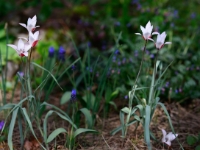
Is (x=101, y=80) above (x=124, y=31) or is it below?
below

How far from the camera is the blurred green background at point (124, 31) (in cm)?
272

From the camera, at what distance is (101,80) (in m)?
2.22

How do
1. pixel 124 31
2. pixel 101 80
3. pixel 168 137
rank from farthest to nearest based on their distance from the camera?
1. pixel 124 31
2. pixel 101 80
3. pixel 168 137

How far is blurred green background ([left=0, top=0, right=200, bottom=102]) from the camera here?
107 inches

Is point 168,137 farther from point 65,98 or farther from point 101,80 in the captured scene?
point 65,98

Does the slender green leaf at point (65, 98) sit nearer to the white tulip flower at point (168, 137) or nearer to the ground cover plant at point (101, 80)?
the ground cover plant at point (101, 80)

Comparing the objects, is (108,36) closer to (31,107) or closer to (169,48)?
(169,48)

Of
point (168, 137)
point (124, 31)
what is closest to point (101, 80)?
point (168, 137)

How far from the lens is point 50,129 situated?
233 centimetres

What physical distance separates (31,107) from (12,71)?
5.13ft

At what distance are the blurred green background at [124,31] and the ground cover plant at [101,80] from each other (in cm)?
1

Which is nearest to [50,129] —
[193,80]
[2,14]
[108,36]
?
[193,80]

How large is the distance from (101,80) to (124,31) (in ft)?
4.52

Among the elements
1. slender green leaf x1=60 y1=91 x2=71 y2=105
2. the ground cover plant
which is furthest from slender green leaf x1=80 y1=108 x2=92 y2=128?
slender green leaf x1=60 y1=91 x2=71 y2=105
